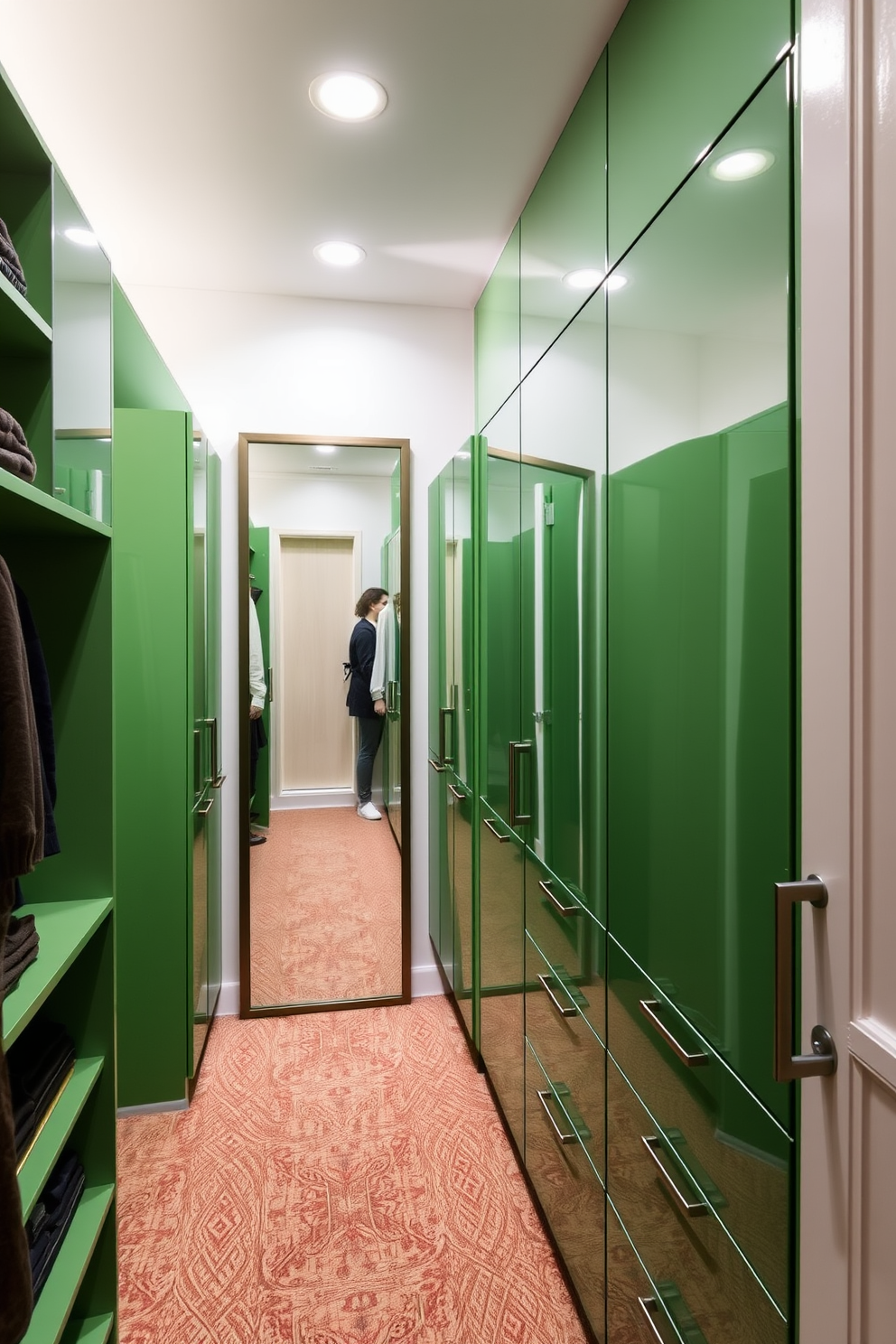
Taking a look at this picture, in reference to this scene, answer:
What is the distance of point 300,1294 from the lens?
5.36ft

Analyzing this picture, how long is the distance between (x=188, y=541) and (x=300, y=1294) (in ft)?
6.29

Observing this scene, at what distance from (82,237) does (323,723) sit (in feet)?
6.31

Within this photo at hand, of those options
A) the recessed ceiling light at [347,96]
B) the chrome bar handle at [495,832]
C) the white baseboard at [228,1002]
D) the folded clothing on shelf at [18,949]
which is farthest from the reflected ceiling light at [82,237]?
the white baseboard at [228,1002]

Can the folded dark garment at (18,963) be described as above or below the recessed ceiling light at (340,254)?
below

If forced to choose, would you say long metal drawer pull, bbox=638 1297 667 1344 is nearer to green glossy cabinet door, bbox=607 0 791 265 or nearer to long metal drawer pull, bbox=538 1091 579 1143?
long metal drawer pull, bbox=538 1091 579 1143

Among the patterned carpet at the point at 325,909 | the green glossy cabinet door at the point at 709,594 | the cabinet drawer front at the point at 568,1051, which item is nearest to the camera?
the green glossy cabinet door at the point at 709,594

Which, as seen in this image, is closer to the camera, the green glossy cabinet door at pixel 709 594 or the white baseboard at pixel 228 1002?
the green glossy cabinet door at pixel 709 594

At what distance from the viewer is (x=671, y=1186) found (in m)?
1.14

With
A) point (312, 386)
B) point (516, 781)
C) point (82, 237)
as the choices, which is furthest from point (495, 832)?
point (312, 386)

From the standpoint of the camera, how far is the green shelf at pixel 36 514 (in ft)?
3.15

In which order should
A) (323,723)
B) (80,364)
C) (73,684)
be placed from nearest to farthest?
1. (80,364)
2. (73,684)
3. (323,723)

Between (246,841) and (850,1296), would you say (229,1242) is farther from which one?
(850,1296)

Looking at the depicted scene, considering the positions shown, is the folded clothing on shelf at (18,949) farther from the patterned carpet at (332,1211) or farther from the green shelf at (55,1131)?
the patterned carpet at (332,1211)

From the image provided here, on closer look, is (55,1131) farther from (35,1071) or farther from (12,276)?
(12,276)
